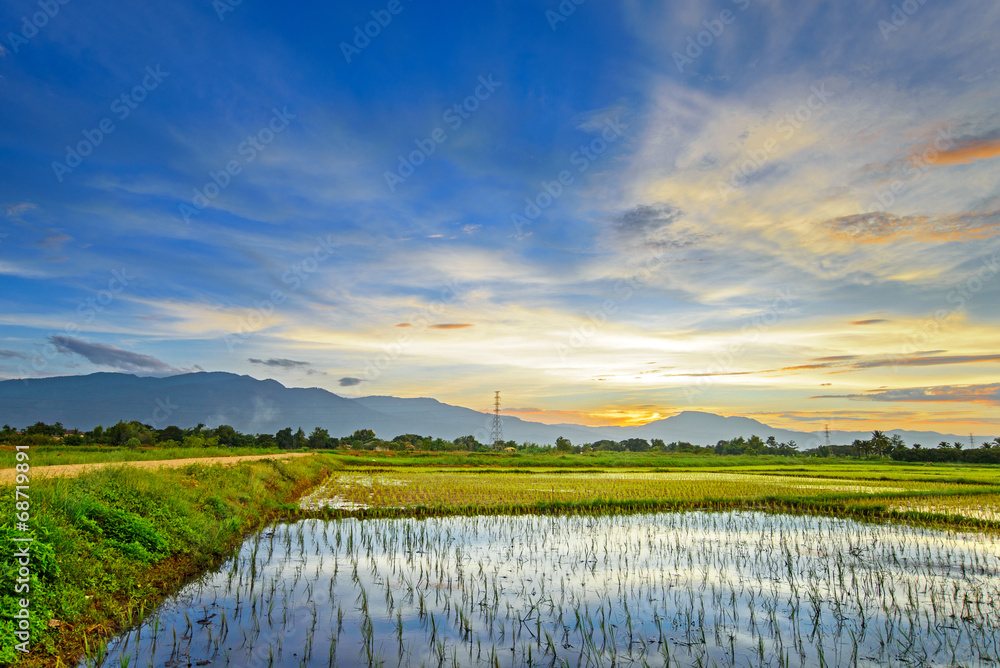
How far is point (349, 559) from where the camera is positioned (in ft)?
34.4

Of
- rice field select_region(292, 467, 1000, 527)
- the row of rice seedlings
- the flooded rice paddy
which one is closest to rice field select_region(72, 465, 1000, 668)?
the flooded rice paddy

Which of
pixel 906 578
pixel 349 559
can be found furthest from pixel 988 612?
pixel 349 559

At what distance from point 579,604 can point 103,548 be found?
7.38 metres

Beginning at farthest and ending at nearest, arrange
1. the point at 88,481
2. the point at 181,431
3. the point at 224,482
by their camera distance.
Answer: the point at 181,431 → the point at 224,482 → the point at 88,481

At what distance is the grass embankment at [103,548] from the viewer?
6020 mm

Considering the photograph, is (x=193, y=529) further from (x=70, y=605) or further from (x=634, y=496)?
(x=634, y=496)

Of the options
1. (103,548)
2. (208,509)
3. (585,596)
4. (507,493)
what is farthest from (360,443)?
(585,596)

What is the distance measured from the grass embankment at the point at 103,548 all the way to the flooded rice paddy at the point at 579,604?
1.72ft

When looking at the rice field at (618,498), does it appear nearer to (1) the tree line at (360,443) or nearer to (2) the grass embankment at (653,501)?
(2) the grass embankment at (653,501)

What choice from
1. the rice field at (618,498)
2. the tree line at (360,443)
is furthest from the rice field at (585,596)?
the tree line at (360,443)

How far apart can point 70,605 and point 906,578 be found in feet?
42.3

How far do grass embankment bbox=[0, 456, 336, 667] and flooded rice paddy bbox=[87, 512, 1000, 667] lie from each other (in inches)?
20.6

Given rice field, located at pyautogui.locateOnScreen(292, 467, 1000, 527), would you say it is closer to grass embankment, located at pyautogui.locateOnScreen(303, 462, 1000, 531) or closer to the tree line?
grass embankment, located at pyautogui.locateOnScreen(303, 462, 1000, 531)

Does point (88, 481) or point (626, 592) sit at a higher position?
point (88, 481)
